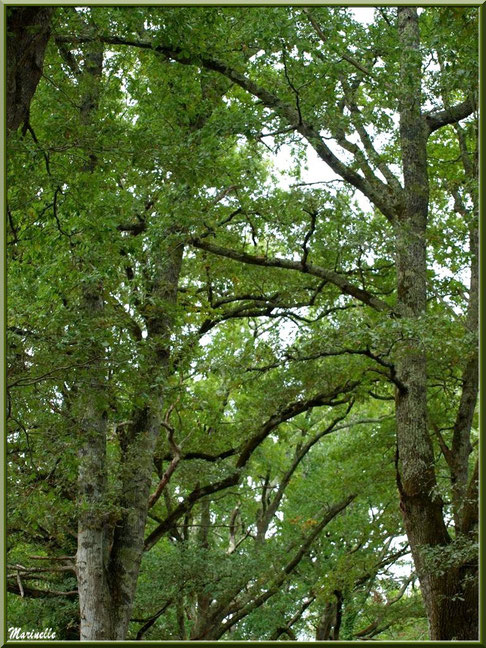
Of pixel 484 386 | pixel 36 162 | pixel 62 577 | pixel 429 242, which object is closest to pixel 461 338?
pixel 429 242

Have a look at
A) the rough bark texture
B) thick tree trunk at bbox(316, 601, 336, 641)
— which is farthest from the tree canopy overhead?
thick tree trunk at bbox(316, 601, 336, 641)

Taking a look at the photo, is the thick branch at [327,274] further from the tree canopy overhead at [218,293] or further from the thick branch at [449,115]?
the thick branch at [449,115]

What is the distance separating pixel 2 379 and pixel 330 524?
1068cm

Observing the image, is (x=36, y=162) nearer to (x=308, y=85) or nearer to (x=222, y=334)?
(x=308, y=85)

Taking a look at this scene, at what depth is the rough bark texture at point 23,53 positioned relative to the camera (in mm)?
4781

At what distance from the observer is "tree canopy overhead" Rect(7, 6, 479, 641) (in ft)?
21.9

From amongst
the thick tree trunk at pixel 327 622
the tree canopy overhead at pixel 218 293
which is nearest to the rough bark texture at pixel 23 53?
the tree canopy overhead at pixel 218 293

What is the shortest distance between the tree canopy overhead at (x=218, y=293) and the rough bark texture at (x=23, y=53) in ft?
0.05

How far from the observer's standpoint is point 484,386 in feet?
15.7

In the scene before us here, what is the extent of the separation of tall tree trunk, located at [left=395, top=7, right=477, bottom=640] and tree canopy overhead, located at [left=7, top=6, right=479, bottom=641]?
25 millimetres

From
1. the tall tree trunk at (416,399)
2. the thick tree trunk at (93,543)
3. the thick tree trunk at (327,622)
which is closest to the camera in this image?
the tall tree trunk at (416,399)

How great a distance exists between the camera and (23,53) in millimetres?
4867

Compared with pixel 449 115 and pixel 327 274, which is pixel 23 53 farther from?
pixel 449 115

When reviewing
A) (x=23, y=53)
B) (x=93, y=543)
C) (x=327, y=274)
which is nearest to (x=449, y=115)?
(x=327, y=274)
